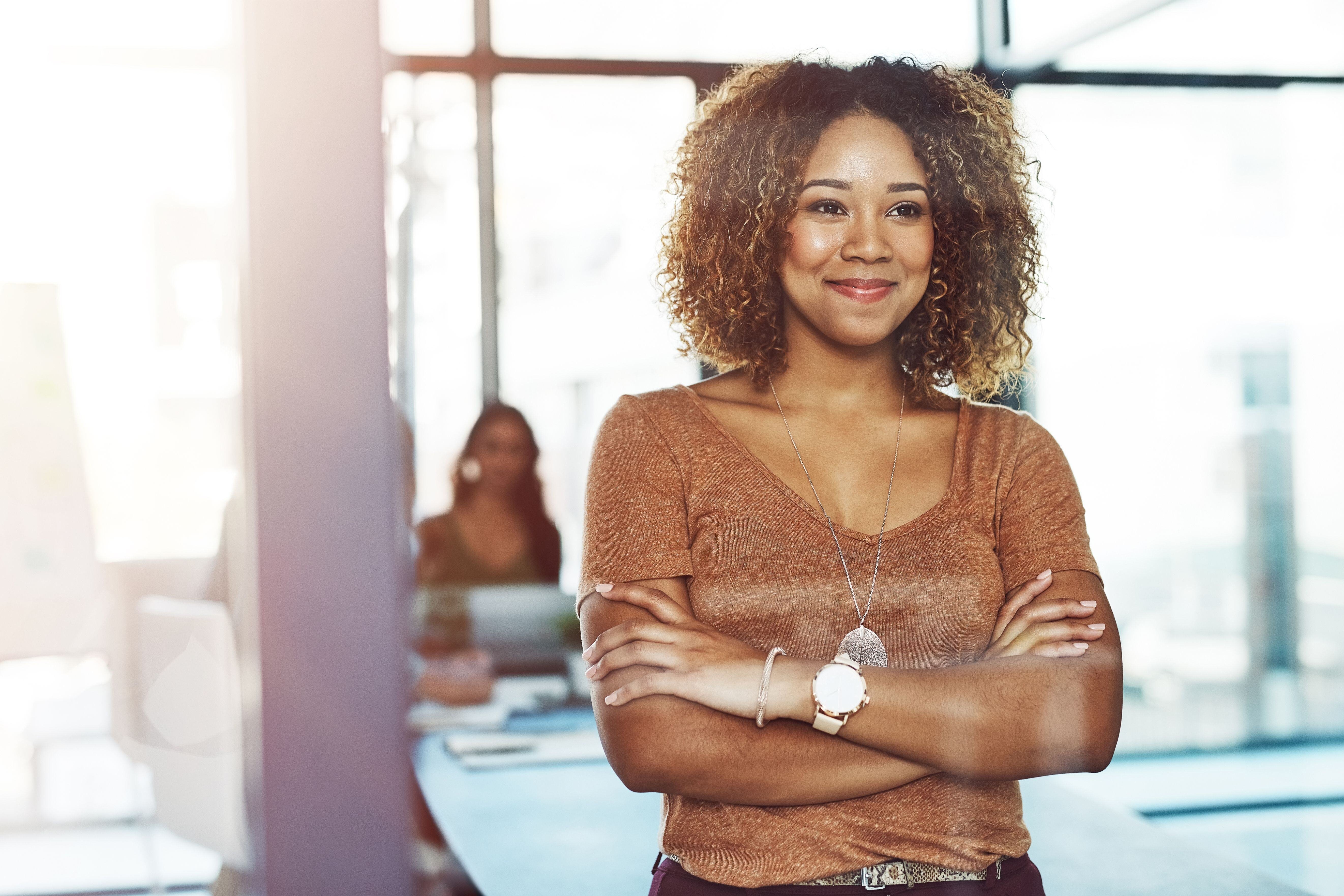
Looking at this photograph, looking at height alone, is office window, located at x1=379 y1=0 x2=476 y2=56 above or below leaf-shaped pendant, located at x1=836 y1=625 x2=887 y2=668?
above

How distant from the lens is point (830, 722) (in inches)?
43.2

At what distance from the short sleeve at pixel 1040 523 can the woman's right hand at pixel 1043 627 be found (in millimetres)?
20

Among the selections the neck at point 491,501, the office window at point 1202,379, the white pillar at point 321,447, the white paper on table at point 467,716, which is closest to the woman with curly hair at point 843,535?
the white pillar at point 321,447

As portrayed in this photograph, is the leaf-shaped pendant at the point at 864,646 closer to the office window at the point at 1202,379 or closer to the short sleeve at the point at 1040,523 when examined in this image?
the short sleeve at the point at 1040,523

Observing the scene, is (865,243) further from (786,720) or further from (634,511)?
(786,720)

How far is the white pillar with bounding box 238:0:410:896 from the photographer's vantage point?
0.96 metres

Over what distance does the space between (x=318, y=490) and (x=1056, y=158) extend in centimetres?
137

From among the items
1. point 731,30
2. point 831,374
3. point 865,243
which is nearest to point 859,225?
point 865,243

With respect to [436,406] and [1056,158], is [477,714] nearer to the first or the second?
[436,406]

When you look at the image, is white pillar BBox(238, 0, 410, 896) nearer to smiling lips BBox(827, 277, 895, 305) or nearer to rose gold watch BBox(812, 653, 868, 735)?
rose gold watch BBox(812, 653, 868, 735)

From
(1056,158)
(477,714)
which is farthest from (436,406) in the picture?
(1056,158)

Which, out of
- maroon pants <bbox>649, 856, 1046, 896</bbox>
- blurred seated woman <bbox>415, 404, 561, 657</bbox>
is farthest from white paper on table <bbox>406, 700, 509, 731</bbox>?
blurred seated woman <bbox>415, 404, 561, 657</bbox>

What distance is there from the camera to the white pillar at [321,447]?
96cm

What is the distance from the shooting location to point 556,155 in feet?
10.9
